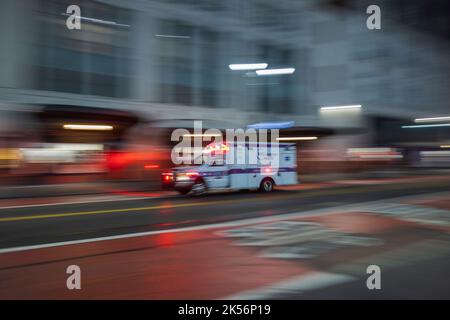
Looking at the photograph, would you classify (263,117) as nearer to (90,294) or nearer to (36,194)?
A: (36,194)

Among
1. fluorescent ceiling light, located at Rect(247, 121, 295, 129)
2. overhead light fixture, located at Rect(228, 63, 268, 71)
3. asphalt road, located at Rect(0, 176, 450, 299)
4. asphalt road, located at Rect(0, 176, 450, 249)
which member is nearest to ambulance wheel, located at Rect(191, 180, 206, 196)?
asphalt road, located at Rect(0, 176, 450, 249)

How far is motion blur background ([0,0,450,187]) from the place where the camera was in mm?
22766

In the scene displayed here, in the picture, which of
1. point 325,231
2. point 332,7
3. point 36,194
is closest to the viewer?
point 325,231

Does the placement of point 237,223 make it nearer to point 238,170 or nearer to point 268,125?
point 238,170

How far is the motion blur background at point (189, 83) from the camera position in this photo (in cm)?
2277

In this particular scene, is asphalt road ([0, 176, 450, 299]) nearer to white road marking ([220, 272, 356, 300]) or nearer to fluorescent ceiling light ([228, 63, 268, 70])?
white road marking ([220, 272, 356, 300])

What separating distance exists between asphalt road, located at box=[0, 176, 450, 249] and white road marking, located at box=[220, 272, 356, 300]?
4.34 metres

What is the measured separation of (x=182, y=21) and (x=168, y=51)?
2.38 m

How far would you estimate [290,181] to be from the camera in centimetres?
1897

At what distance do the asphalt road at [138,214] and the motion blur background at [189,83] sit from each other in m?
7.29

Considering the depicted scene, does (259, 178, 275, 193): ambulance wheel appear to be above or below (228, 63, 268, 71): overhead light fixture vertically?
below

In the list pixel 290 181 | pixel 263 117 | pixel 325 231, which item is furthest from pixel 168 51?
pixel 325 231

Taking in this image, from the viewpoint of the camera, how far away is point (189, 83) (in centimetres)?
3053

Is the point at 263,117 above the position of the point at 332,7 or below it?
below
